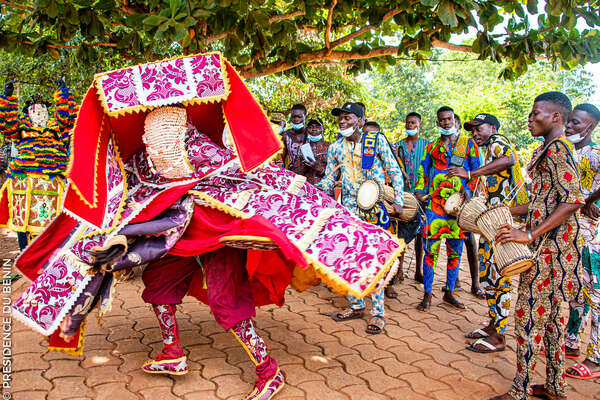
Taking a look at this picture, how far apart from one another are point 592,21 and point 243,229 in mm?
3545

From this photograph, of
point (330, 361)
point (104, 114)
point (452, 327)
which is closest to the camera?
point (104, 114)

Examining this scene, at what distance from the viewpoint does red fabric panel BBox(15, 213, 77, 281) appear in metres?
3.37

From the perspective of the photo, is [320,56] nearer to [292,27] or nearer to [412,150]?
[292,27]

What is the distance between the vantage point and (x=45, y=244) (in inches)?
134

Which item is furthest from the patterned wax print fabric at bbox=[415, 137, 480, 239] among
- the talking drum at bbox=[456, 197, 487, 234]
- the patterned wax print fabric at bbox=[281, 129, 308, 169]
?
the patterned wax print fabric at bbox=[281, 129, 308, 169]

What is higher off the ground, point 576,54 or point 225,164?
point 576,54

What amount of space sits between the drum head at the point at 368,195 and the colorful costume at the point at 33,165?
11.9 feet

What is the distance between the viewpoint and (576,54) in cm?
512

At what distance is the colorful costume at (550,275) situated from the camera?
3.20 meters

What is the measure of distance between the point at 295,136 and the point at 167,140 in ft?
13.2

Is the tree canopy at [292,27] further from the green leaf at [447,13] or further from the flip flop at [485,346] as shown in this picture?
the flip flop at [485,346]

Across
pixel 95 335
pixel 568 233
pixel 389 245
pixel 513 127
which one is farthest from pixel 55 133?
pixel 513 127

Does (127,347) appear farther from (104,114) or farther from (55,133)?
(55,133)

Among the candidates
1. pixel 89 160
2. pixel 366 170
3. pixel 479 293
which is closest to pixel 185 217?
pixel 89 160
